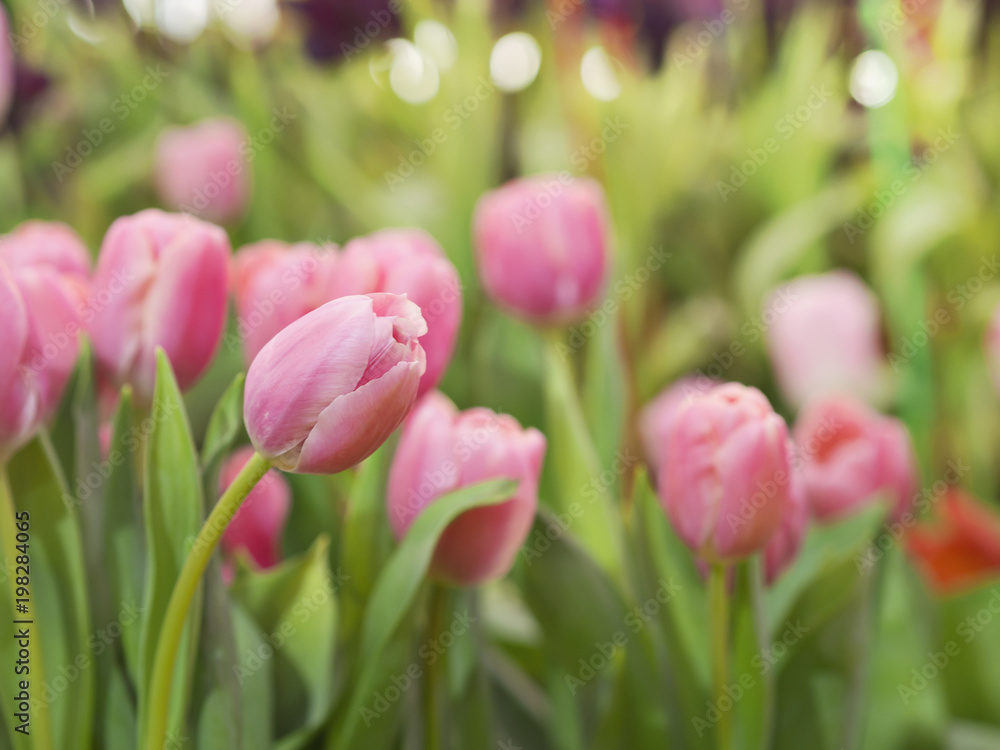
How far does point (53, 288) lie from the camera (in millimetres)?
278

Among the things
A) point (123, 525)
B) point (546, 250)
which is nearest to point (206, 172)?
point (546, 250)

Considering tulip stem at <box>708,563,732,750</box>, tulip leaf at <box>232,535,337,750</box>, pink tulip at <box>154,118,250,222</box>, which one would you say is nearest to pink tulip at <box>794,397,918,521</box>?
tulip stem at <box>708,563,732,750</box>

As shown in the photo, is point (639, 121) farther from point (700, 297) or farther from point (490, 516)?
point (490, 516)

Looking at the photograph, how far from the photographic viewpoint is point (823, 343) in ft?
1.98

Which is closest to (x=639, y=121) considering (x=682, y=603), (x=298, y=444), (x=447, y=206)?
(x=447, y=206)

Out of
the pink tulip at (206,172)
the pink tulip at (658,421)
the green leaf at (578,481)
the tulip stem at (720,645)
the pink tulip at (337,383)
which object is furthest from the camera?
the pink tulip at (206,172)

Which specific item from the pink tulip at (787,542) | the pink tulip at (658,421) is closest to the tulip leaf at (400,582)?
the pink tulip at (787,542)

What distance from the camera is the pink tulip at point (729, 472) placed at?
0.28 metres

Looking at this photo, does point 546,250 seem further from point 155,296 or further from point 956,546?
point 956,546

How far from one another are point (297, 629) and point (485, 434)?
104 millimetres

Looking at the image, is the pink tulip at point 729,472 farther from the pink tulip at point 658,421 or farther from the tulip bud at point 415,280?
the pink tulip at point 658,421

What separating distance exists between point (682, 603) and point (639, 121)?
693mm

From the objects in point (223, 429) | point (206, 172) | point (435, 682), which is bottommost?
point (435, 682)

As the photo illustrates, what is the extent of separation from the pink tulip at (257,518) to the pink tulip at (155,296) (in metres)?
0.07
